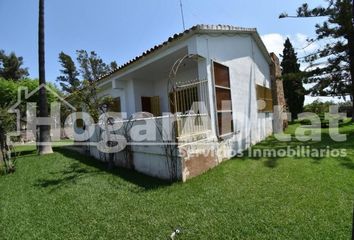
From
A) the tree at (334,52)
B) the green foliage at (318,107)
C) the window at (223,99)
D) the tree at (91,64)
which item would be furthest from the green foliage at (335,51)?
the tree at (91,64)

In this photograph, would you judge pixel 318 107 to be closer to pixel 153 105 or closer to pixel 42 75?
pixel 153 105

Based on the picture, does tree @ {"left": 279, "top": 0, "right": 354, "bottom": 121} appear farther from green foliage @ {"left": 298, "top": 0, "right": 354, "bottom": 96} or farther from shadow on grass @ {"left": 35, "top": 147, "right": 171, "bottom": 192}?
shadow on grass @ {"left": 35, "top": 147, "right": 171, "bottom": 192}

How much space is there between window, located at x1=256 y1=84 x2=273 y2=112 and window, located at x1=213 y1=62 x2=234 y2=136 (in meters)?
4.17

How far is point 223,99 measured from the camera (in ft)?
28.6

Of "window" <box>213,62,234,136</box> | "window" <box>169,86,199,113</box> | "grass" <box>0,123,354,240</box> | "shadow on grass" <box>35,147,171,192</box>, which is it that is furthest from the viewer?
"window" <box>213,62,234,136</box>

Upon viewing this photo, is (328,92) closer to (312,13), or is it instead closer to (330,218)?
(312,13)

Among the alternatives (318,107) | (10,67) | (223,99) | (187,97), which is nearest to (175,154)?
(187,97)

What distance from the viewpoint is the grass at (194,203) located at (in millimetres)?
4141

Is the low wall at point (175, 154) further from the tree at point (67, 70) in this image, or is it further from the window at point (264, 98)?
the tree at point (67, 70)

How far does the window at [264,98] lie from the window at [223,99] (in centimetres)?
417

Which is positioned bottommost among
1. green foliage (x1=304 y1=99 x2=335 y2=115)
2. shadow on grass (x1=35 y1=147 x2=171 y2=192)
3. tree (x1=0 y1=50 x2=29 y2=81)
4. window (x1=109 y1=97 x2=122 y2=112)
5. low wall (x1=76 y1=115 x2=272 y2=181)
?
shadow on grass (x1=35 y1=147 x2=171 y2=192)

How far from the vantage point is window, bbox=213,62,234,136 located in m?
8.26

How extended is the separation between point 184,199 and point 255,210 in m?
1.49

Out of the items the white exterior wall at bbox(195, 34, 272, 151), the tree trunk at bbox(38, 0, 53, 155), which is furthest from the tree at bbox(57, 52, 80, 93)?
the white exterior wall at bbox(195, 34, 272, 151)
